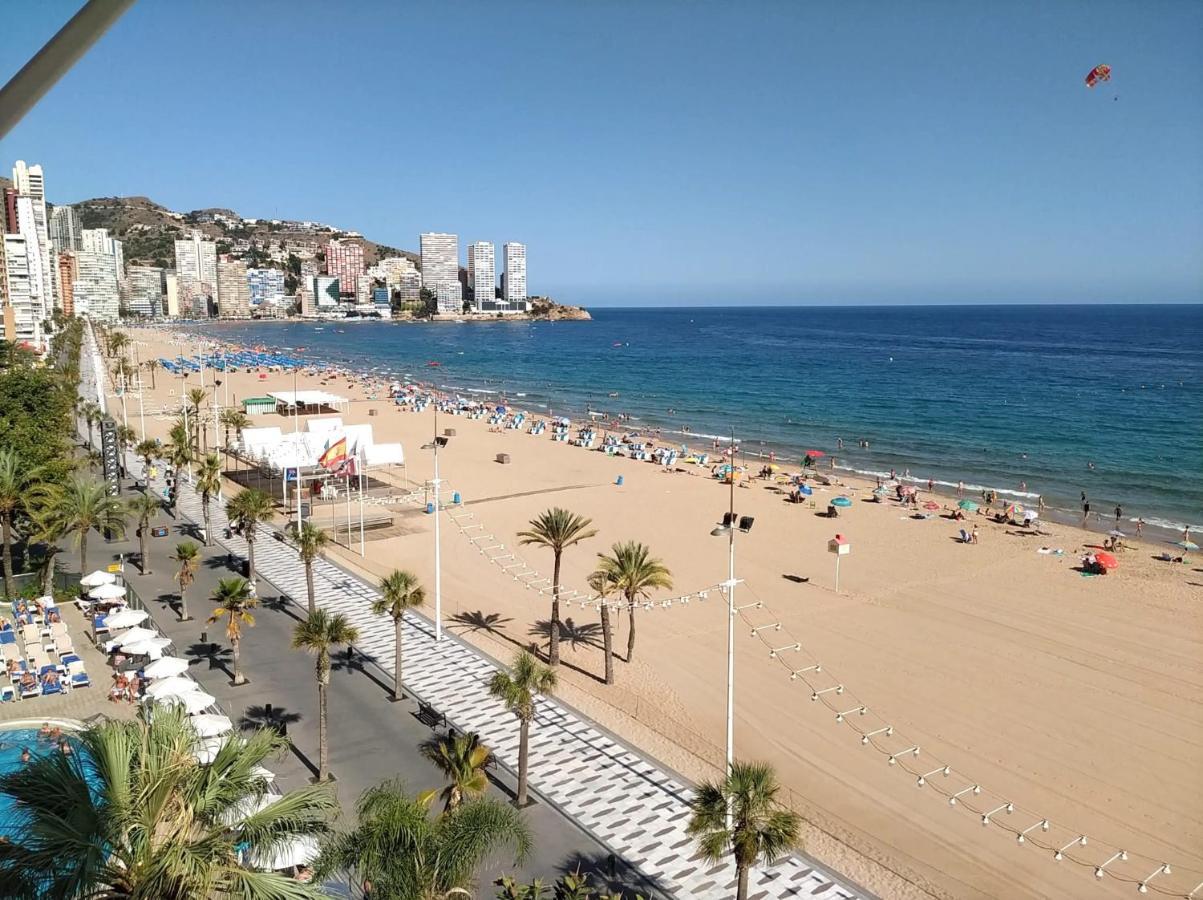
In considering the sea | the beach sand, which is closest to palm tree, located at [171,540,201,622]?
the beach sand

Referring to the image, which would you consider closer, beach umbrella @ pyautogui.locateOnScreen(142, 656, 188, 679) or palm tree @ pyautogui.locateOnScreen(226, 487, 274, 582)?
beach umbrella @ pyautogui.locateOnScreen(142, 656, 188, 679)

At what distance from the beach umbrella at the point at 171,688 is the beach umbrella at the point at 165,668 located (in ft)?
1.01

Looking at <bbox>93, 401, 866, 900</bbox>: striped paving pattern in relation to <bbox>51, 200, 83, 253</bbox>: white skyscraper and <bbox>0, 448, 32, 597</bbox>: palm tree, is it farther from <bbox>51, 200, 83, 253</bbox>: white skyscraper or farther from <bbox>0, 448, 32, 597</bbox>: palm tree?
<bbox>51, 200, 83, 253</bbox>: white skyscraper

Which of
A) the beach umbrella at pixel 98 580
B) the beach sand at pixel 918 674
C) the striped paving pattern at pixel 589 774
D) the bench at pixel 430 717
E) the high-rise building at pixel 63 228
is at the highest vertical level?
the high-rise building at pixel 63 228

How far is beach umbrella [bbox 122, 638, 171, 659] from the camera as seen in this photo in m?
15.3

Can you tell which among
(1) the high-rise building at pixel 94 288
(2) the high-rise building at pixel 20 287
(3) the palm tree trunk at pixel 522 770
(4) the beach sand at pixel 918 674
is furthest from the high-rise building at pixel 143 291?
(3) the palm tree trunk at pixel 522 770

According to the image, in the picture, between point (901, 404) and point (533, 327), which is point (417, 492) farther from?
point (533, 327)

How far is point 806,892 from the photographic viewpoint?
10.2m

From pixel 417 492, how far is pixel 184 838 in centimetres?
2739

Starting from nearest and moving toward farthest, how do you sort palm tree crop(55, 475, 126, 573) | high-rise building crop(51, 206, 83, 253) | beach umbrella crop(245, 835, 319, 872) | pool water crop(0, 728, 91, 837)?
beach umbrella crop(245, 835, 319, 872), pool water crop(0, 728, 91, 837), palm tree crop(55, 475, 126, 573), high-rise building crop(51, 206, 83, 253)

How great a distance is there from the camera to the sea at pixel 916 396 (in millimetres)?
40916

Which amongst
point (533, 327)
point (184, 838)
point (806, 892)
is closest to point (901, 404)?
point (806, 892)

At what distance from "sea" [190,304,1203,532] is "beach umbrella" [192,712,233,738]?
3223 cm

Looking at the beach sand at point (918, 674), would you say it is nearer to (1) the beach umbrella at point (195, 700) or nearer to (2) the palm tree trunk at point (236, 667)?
(2) the palm tree trunk at point (236, 667)
